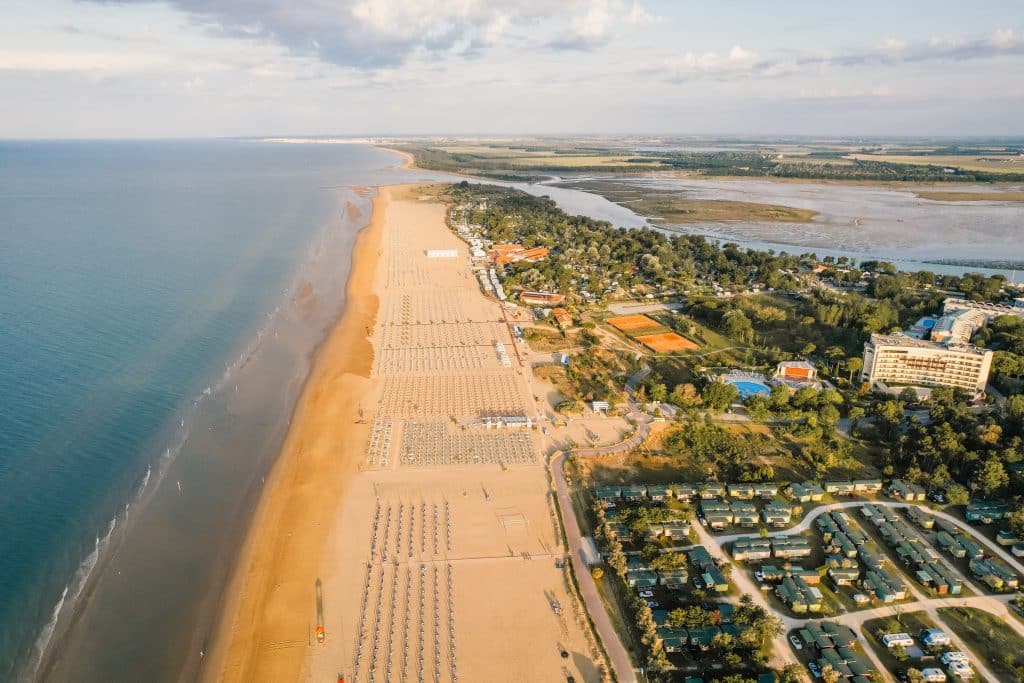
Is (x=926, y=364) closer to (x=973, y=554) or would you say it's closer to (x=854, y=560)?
(x=973, y=554)

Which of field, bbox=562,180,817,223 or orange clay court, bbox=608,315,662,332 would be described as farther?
field, bbox=562,180,817,223

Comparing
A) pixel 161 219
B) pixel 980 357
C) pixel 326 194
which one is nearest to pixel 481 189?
pixel 326 194

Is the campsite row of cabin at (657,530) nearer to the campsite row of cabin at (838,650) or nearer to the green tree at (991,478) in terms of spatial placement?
the campsite row of cabin at (838,650)

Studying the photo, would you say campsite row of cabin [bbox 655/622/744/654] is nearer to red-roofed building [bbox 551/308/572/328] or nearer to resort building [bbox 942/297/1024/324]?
red-roofed building [bbox 551/308/572/328]

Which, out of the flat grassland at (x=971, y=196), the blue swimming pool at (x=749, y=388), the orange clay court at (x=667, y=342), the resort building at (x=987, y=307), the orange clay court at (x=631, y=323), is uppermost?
the flat grassland at (x=971, y=196)

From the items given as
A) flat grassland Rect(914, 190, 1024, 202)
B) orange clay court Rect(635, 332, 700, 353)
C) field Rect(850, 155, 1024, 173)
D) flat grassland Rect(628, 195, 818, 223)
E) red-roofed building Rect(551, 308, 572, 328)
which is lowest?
orange clay court Rect(635, 332, 700, 353)

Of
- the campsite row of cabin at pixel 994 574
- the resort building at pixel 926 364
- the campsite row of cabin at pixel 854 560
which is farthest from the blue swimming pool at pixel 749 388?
the campsite row of cabin at pixel 994 574

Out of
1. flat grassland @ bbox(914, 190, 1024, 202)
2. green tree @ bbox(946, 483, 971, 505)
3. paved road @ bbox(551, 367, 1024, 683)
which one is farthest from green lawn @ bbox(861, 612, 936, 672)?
flat grassland @ bbox(914, 190, 1024, 202)
